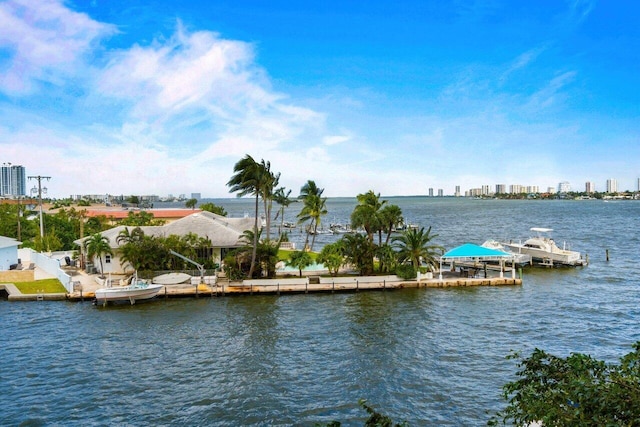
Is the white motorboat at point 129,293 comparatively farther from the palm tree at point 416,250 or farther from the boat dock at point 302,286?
the palm tree at point 416,250

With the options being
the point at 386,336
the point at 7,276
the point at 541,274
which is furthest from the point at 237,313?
the point at 541,274

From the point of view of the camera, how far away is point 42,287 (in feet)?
127

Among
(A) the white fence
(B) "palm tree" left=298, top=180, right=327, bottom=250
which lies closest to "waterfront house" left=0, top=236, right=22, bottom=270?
(A) the white fence

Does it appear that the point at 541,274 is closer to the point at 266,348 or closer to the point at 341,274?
the point at 341,274

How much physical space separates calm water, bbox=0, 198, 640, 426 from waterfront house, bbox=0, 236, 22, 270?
13.2 metres

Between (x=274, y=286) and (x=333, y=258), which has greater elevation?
(x=333, y=258)

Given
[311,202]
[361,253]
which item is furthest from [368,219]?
[311,202]

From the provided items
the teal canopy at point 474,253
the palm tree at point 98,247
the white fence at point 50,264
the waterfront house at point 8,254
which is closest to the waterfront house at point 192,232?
the palm tree at point 98,247

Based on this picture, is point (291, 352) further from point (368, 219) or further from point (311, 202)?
point (311, 202)

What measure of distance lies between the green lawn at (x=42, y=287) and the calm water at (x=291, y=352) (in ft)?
8.40

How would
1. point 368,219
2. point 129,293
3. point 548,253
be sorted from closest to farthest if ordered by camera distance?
point 129,293
point 368,219
point 548,253

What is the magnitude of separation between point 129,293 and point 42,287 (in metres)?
9.75

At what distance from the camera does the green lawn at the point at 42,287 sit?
37.7m

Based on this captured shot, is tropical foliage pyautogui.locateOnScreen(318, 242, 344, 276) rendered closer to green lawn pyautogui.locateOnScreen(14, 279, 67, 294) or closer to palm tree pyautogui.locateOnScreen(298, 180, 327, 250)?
palm tree pyautogui.locateOnScreen(298, 180, 327, 250)
